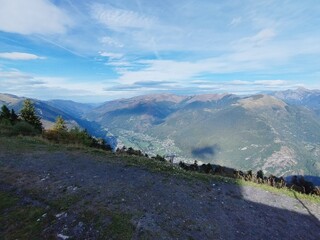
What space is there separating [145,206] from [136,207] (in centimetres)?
43

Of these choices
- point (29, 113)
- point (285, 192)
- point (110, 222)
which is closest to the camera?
point (110, 222)

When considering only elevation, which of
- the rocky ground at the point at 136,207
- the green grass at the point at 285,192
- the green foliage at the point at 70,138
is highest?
the rocky ground at the point at 136,207

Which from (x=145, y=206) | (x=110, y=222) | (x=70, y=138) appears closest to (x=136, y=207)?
(x=145, y=206)

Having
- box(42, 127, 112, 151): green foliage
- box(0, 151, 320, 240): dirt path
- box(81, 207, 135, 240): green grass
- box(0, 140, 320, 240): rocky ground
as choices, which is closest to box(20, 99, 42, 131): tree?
box(42, 127, 112, 151): green foliage

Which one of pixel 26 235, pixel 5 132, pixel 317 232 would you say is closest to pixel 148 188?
pixel 26 235

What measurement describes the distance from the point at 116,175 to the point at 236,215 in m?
7.61

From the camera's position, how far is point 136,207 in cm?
1293

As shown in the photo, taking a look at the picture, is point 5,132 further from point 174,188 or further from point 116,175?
point 174,188

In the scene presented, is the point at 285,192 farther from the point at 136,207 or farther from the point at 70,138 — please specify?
the point at 70,138

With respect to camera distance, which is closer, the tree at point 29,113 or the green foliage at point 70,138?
the green foliage at point 70,138

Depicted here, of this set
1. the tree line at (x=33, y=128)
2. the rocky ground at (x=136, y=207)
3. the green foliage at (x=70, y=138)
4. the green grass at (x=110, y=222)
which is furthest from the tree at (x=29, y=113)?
the green grass at (x=110, y=222)

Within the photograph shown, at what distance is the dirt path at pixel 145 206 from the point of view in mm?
11406

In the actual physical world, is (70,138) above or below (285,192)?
below

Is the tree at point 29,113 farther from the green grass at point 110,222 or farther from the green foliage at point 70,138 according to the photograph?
the green grass at point 110,222
